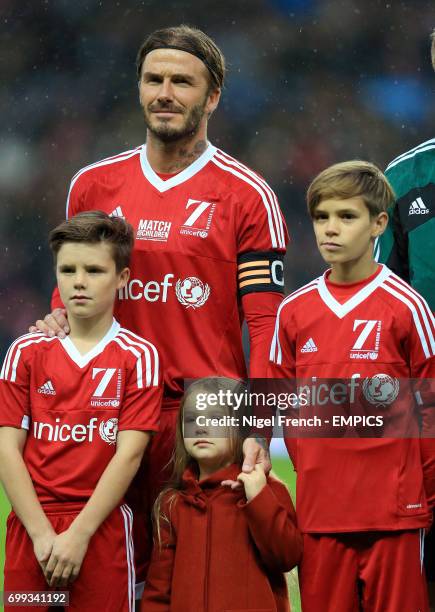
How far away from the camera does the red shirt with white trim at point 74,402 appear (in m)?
2.91

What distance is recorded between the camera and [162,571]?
2.91 m

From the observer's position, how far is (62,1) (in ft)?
30.7

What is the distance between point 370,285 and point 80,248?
855 millimetres

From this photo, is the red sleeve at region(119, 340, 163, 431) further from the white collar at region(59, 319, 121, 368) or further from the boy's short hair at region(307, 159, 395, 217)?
the boy's short hair at region(307, 159, 395, 217)

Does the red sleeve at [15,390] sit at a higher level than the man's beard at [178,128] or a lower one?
lower

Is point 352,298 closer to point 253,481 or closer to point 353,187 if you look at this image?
point 353,187

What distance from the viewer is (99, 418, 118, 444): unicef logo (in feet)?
9.62

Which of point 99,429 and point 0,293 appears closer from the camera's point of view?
point 99,429

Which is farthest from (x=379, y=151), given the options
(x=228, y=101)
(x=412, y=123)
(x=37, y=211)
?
(x=37, y=211)

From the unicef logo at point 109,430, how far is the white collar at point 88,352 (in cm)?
18

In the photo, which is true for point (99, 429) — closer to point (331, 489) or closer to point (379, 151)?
point (331, 489)

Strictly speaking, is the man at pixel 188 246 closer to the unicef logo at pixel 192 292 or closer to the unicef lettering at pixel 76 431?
the unicef logo at pixel 192 292

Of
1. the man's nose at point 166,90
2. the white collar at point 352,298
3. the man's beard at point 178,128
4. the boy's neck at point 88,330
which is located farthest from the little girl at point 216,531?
the man's nose at point 166,90

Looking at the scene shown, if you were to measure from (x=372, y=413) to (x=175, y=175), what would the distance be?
1013 mm
